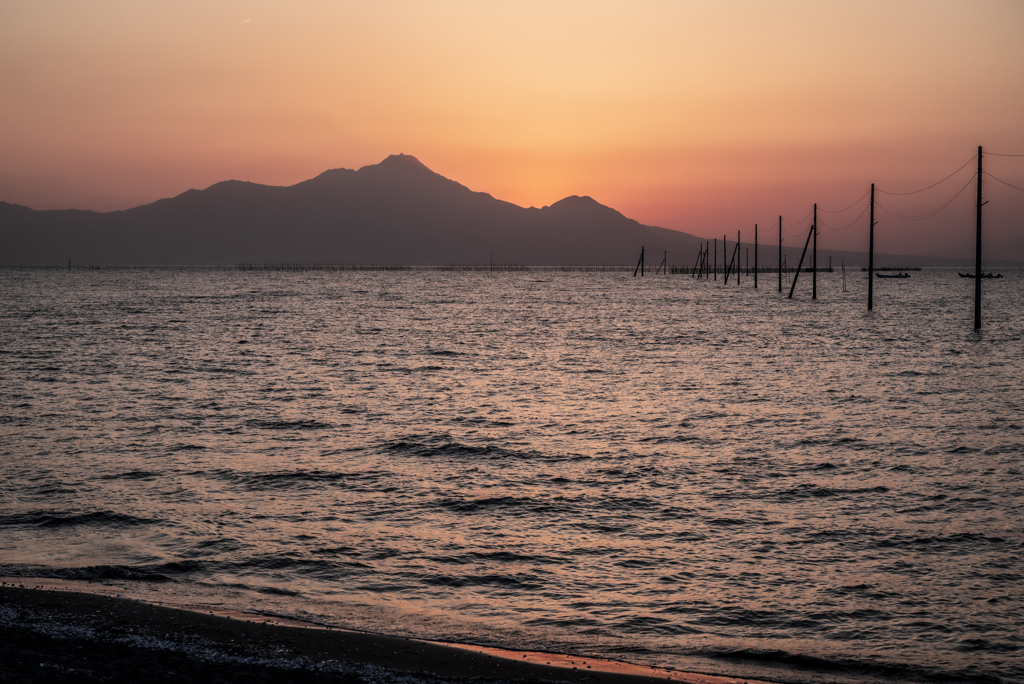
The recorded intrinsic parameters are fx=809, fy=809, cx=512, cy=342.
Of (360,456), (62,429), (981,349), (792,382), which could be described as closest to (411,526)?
(360,456)

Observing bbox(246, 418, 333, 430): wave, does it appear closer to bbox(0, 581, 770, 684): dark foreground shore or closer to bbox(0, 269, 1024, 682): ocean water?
bbox(0, 269, 1024, 682): ocean water

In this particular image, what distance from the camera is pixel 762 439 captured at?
20.6 metres

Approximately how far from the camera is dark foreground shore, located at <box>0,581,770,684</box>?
282 inches

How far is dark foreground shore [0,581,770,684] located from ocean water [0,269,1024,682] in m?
0.78

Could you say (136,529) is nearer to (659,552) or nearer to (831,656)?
(659,552)

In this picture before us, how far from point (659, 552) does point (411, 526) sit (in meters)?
4.05

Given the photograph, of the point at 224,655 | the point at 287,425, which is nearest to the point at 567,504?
the point at 224,655

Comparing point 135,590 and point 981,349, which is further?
point 981,349

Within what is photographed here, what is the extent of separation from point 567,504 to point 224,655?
7832mm

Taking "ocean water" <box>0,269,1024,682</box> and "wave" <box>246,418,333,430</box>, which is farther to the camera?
"wave" <box>246,418,333,430</box>

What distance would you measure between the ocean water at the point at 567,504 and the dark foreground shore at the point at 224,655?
782 millimetres

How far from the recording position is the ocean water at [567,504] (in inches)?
372

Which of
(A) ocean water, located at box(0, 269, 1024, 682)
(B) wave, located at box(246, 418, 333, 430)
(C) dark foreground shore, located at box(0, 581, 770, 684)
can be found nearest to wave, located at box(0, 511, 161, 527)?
(A) ocean water, located at box(0, 269, 1024, 682)

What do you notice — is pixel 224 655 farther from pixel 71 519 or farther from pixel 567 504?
pixel 567 504
